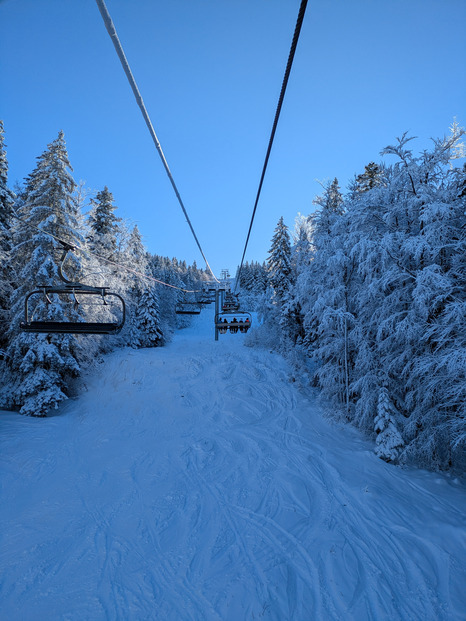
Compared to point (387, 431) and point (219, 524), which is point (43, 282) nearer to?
point (219, 524)

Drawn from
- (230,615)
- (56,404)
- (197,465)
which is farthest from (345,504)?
(56,404)

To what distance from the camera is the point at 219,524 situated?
713 centimetres

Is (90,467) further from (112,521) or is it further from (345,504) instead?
(345,504)

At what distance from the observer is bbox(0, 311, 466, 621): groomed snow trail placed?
16.7ft

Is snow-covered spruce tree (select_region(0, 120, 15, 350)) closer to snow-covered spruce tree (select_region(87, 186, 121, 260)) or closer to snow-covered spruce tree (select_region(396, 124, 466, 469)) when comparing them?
snow-covered spruce tree (select_region(87, 186, 121, 260))

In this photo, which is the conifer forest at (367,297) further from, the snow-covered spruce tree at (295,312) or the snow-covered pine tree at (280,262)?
the snow-covered pine tree at (280,262)

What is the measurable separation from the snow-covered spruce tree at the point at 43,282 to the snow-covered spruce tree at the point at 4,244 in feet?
2.42

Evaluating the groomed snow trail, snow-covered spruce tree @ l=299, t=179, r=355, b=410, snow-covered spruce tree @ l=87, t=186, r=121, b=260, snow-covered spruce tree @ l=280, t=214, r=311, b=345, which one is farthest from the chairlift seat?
snow-covered spruce tree @ l=87, t=186, r=121, b=260

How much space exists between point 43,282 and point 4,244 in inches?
197

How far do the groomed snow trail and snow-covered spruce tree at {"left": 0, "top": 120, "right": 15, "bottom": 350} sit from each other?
5343 mm

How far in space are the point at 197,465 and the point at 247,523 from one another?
10.9 ft

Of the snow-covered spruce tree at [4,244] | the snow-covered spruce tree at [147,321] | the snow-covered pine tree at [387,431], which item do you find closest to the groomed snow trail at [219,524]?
the snow-covered pine tree at [387,431]

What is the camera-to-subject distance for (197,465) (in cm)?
1003

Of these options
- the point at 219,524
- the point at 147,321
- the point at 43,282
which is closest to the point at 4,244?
the point at 43,282
